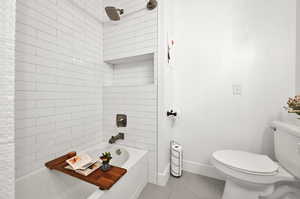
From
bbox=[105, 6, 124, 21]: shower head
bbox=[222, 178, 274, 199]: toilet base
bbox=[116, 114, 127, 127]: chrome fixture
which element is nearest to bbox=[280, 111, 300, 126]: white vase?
bbox=[222, 178, 274, 199]: toilet base

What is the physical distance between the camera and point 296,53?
113 cm

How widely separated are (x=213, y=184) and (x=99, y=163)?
51.7 inches

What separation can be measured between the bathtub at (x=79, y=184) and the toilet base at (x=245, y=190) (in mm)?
831

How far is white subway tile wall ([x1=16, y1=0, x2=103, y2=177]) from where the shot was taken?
35.3 inches

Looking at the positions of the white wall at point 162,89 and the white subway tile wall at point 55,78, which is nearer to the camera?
the white subway tile wall at point 55,78

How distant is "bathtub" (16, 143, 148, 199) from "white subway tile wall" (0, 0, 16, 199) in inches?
16.9

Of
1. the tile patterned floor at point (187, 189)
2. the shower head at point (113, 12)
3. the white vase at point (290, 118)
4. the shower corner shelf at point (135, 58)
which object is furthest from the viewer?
the shower corner shelf at point (135, 58)

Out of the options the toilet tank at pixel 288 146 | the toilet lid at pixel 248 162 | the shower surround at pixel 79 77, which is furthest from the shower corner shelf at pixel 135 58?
the toilet tank at pixel 288 146

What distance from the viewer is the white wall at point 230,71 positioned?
119 cm

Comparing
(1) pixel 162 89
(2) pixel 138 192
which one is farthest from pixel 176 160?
(1) pixel 162 89

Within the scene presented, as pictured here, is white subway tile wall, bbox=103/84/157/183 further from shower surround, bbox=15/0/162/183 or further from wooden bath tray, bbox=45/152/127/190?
wooden bath tray, bbox=45/152/127/190

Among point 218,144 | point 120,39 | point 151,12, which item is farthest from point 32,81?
point 218,144

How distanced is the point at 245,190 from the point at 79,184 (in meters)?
1.59

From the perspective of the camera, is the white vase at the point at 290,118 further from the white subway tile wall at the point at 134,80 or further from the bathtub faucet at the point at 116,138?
the bathtub faucet at the point at 116,138
